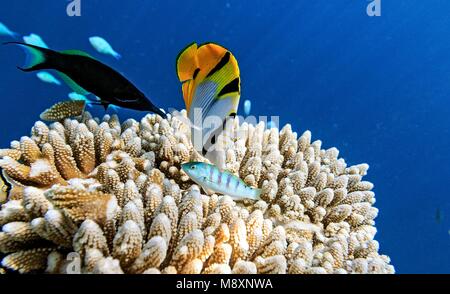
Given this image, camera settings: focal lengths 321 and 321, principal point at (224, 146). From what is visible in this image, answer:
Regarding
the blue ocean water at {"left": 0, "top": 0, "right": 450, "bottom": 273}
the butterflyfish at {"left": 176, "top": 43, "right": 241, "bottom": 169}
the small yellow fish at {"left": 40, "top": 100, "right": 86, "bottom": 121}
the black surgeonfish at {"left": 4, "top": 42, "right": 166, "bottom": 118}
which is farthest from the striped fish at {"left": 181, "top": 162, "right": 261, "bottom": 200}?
the blue ocean water at {"left": 0, "top": 0, "right": 450, "bottom": 273}

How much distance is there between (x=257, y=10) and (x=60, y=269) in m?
17.3

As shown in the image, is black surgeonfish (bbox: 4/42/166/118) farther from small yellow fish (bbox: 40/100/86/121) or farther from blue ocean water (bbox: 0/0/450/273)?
blue ocean water (bbox: 0/0/450/273)

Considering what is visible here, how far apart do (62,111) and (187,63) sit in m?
1.54

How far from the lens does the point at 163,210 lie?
1.72 meters

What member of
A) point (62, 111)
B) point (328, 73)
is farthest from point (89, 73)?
point (328, 73)

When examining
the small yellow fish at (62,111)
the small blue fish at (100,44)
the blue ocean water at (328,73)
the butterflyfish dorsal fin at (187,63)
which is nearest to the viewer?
the butterflyfish dorsal fin at (187,63)

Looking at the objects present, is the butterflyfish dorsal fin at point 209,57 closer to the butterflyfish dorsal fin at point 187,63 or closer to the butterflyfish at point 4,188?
the butterflyfish dorsal fin at point 187,63

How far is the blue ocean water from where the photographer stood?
27.0 feet

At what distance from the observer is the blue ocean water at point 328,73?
8227mm

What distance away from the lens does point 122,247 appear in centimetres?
148

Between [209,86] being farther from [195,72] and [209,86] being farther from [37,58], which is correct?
[37,58]

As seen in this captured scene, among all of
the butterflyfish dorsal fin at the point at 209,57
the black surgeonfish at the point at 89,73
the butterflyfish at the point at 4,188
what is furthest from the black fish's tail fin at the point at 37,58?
the butterflyfish dorsal fin at the point at 209,57

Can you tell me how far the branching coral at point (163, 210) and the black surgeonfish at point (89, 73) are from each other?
0.40 m
